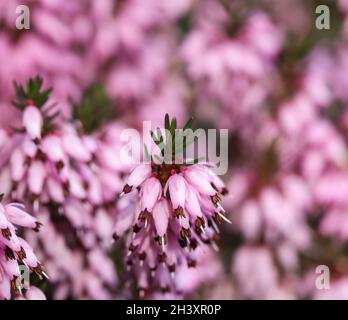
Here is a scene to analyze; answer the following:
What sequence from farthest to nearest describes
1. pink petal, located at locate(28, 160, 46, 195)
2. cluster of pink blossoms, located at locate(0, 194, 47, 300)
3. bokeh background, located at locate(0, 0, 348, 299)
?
bokeh background, located at locate(0, 0, 348, 299)
pink petal, located at locate(28, 160, 46, 195)
cluster of pink blossoms, located at locate(0, 194, 47, 300)

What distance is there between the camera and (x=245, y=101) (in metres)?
4.70

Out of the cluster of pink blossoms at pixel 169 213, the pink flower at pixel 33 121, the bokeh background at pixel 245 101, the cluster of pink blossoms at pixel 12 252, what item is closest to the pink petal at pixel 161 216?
the cluster of pink blossoms at pixel 169 213

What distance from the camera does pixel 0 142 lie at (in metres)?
3.37

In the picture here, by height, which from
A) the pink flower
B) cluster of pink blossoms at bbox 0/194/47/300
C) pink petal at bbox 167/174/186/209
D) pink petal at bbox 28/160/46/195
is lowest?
cluster of pink blossoms at bbox 0/194/47/300

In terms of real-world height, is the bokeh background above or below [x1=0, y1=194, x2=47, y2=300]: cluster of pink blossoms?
above

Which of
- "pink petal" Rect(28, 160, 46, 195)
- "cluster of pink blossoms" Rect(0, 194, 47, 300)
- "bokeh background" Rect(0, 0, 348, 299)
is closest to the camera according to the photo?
"cluster of pink blossoms" Rect(0, 194, 47, 300)

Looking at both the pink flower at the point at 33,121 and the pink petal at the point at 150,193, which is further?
the pink flower at the point at 33,121

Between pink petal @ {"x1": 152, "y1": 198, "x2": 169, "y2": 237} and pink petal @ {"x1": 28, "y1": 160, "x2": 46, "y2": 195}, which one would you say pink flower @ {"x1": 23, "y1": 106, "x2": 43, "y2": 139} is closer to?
pink petal @ {"x1": 28, "y1": 160, "x2": 46, "y2": 195}

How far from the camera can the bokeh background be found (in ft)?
14.8

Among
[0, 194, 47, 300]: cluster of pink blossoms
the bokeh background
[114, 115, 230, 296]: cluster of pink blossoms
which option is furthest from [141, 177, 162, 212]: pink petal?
the bokeh background

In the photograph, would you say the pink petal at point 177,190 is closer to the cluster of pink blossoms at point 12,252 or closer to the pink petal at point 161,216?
the pink petal at point 161,216

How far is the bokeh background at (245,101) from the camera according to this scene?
4512mm
